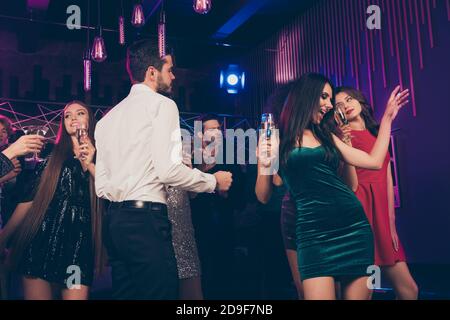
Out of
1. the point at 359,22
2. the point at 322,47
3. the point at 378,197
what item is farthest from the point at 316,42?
the point at 378,197

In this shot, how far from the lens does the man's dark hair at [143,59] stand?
92.0 inches

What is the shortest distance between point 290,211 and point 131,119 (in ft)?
4.37

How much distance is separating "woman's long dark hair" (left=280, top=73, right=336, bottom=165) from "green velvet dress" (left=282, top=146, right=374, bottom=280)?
54 mm

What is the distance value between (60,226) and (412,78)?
11.6ft

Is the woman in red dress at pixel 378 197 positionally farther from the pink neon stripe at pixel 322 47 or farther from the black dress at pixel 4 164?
the pink neon stripe at pixel 322 47

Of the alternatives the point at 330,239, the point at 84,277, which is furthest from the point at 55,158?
the point at 330,239


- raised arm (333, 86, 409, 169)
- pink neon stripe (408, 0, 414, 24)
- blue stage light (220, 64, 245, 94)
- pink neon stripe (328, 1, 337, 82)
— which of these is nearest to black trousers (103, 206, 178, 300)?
raised arm (333, 86, 409, 169)

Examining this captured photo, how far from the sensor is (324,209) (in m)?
2.12

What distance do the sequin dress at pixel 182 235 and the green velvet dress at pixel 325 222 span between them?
96cm

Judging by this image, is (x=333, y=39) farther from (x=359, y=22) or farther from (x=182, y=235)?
(x=182, y=235)

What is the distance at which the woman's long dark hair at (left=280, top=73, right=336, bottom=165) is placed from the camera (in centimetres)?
223

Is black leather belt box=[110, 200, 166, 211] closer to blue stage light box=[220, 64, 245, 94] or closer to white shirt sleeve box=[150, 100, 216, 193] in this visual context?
white shirt sleeve box=[150, 100, 216, 193]
